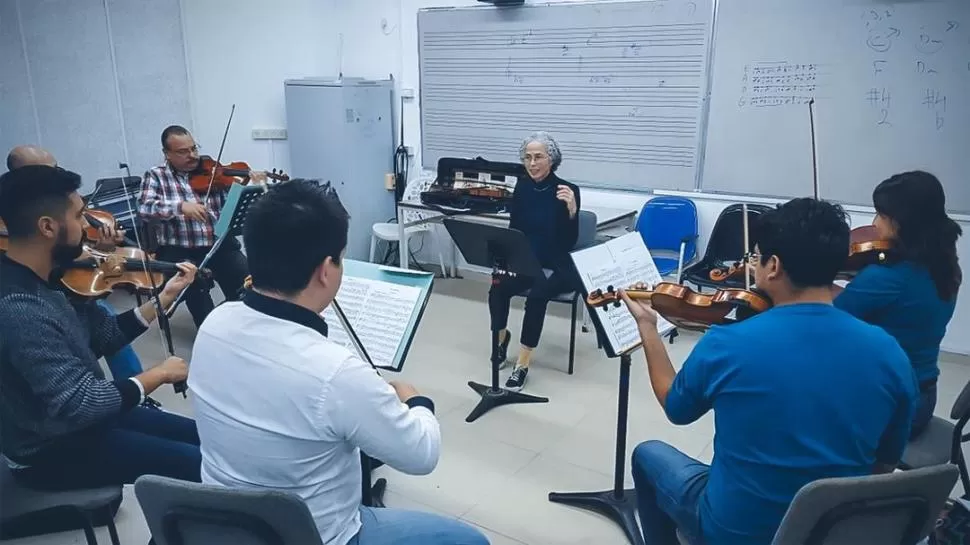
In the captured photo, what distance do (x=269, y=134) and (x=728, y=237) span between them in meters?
3.62

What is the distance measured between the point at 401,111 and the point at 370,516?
4.41m

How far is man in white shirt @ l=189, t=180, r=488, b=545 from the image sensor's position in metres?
1.20

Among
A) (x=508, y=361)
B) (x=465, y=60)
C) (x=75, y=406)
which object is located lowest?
(x=508, y=361)

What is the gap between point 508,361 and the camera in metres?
3.75

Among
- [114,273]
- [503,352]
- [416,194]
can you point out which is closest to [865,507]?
[503,352]

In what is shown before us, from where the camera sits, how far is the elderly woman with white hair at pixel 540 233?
3445mm

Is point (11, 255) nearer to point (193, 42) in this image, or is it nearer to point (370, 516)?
point (370, 516)

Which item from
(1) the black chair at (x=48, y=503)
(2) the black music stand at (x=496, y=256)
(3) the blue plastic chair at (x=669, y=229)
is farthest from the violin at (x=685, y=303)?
(3) the blue plastic chair at (x=669, y=229)

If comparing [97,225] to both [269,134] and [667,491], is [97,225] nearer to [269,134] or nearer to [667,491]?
[269,134]

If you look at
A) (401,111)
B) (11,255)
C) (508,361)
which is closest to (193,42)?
(401,111)

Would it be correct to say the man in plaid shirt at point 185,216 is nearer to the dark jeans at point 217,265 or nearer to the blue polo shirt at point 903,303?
the dark jeans at point 217,265

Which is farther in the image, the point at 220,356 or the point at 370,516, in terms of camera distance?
the point at 370,516

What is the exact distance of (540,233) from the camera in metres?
3.58

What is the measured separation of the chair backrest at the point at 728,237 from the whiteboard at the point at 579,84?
0.41 metres
